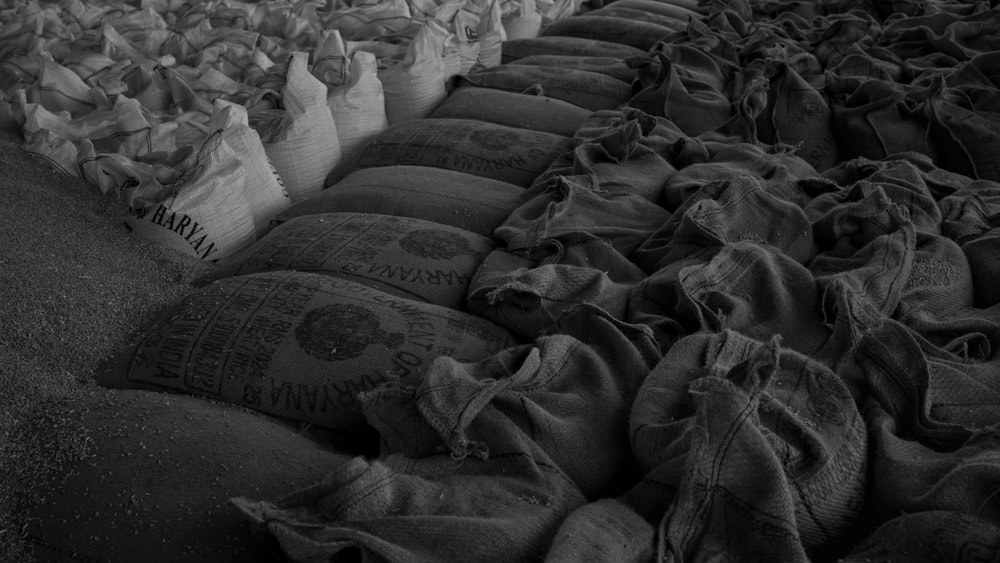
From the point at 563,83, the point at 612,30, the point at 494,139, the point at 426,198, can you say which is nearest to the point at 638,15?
the point at 612,30

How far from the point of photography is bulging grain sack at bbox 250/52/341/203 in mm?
2352

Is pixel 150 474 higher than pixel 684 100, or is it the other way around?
pixel 150 474

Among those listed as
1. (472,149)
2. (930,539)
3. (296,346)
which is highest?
(930,539)

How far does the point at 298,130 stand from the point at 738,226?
1261 millimetres

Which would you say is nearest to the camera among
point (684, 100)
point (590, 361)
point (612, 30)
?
point (590, 361)

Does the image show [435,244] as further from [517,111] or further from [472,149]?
[517,111]

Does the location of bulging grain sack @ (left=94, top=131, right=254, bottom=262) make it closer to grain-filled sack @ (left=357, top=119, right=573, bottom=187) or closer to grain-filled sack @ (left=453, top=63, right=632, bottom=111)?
grain-filled sack @ (left=357, top=119, right=573, bottom=187)

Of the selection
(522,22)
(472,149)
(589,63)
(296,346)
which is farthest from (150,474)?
(522,22)

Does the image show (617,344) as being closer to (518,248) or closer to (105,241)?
(518,248)

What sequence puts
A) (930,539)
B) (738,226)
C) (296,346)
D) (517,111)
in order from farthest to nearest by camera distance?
(517,111)
(738,226)
(296,346)
(930,539)

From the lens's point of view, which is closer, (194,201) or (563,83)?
(194,201)

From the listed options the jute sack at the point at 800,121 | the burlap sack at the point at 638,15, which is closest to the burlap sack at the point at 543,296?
the jute sack at the point at 800,121

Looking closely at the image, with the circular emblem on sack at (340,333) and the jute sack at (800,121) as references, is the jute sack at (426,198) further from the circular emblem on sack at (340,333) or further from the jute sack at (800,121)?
the jute sack at (800,121)

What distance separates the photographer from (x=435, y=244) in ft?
6.17
